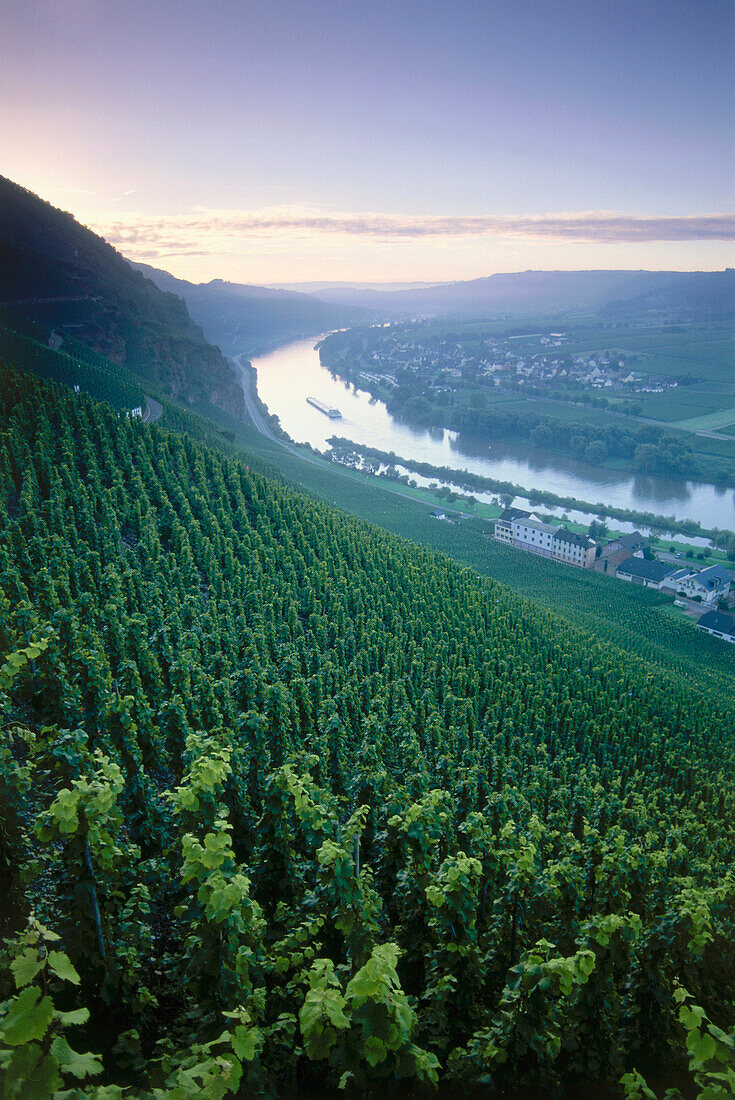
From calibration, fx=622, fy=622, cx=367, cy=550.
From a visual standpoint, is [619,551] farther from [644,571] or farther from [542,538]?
[542,538]

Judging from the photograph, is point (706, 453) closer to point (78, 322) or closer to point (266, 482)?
point (266, 482)

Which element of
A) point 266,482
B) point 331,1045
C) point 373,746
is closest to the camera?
point 331,1045

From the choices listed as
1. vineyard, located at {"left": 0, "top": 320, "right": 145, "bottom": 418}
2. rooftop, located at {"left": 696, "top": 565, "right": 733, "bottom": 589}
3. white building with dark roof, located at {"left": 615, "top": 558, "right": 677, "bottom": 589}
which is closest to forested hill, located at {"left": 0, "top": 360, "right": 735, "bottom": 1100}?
vineyard, located at {"left": 0, "top": 320, "right": 145, "bottom": 418}

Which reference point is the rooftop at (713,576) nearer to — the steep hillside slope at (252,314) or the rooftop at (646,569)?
the rooftop at (646,569)

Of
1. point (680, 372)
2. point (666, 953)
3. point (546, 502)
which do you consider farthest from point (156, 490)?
point (680, 372)

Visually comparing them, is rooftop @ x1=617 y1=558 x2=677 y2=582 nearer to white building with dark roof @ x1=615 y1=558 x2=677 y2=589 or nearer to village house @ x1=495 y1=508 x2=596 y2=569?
white building with dark roof @ x1=615 y1=558 x2=677 y2=589

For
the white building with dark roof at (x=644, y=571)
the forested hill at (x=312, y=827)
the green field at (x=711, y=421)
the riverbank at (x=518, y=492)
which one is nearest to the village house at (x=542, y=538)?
the white building with dark roof at (x=644, y=571)

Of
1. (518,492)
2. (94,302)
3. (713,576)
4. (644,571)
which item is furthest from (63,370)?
(713,576)
